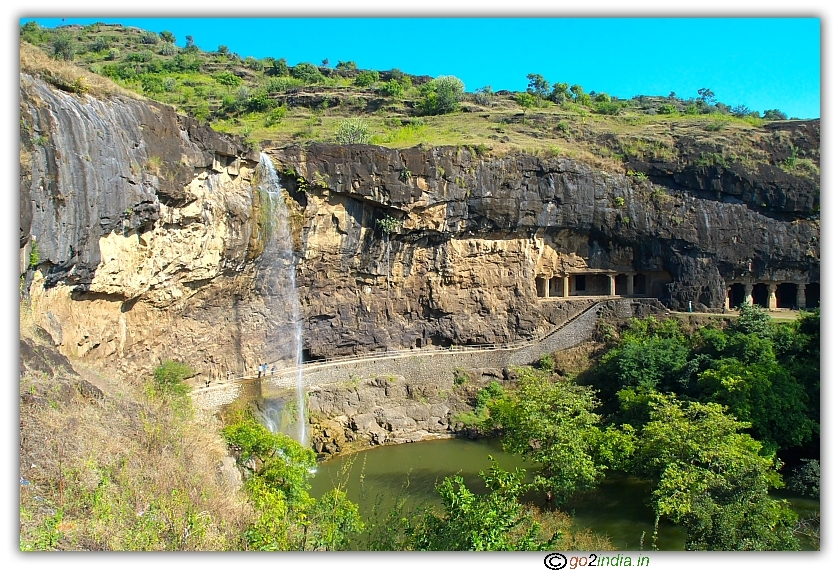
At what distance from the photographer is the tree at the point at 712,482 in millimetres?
12453

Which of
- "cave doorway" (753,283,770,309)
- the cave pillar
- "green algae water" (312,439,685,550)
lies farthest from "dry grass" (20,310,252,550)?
"cave doorway" (753,283,770,309)

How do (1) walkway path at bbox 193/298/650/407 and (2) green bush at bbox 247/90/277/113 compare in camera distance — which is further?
(2) green bush at bbox 247/90/277/113

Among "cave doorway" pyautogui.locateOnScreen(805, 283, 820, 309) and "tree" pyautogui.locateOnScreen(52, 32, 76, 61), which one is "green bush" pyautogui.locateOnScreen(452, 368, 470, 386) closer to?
"cave doorway" pyautogui.locateOnScreen(805, 283, 820, 309)

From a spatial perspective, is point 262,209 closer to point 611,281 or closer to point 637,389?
point 637,389

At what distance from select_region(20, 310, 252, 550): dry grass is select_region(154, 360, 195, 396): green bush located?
5310mm

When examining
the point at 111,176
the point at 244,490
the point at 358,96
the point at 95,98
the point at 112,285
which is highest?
the point at 358,96

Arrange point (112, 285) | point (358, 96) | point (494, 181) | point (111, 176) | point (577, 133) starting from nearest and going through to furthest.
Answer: point (111, 176)
point (112, 285)
point (494, 181)
point (577, 133)
point (358, 96)

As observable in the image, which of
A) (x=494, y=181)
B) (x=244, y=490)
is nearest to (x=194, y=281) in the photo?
(x=244, y=490)

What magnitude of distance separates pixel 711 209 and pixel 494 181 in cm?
1026

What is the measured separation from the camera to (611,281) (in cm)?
3084

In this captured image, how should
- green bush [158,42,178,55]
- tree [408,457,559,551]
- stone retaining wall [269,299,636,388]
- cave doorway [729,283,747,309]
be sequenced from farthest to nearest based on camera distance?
green bush [158,42,178,55] → cave doorway [729,283,747,309] → stone retaining wall [269,299,636,388] → tree [408,457,559,551]

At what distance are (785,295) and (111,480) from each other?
31.3 m

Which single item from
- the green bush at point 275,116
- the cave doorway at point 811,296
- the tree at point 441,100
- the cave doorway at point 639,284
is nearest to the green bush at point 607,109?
the tree at point 441,100

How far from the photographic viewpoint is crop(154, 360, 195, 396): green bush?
17.4 metres
